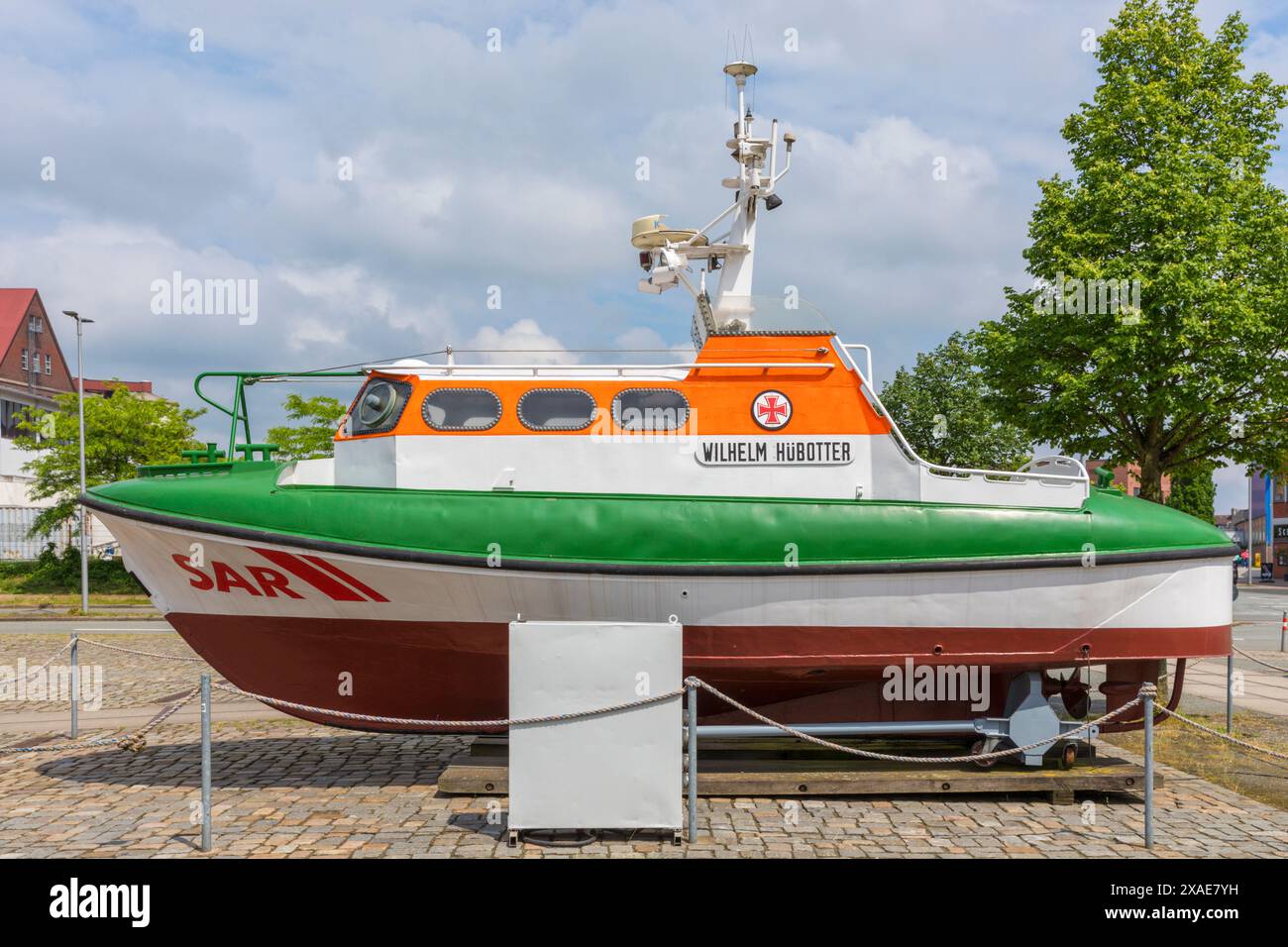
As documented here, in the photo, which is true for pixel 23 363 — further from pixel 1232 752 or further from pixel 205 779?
pixel 1232 752

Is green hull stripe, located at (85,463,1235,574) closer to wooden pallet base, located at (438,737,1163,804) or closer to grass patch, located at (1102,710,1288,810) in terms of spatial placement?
wooden pallet base, located at (438,737,1163,804)

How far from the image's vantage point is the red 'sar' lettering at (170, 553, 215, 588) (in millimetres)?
7238

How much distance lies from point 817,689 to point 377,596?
3795 mm

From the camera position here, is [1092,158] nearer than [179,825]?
No

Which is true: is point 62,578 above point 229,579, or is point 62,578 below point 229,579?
below

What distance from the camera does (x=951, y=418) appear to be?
29.4 metres

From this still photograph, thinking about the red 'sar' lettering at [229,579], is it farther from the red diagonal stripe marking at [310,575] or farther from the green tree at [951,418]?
the green tree at [951,418]

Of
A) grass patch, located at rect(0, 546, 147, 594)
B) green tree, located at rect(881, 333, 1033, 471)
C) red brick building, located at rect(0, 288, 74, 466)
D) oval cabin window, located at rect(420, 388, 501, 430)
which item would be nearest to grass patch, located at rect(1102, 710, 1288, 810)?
oval cabin window, located at rect(420, 388, 501, 430)

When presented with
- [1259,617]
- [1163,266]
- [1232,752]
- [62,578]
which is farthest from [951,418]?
[62,578]

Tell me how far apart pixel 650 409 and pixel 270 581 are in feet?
11.0

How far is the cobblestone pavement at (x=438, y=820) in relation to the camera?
6.03 metres

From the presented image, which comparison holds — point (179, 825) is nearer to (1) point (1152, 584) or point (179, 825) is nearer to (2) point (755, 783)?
(2) point (755, 783)

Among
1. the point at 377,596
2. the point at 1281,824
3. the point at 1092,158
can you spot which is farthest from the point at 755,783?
the point at 1092,158

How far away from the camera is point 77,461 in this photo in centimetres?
2783
